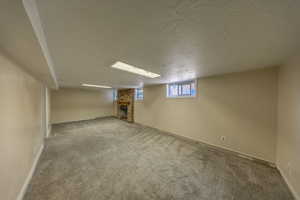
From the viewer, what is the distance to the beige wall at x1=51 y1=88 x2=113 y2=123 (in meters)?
6.20

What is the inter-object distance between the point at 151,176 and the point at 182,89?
315 cm

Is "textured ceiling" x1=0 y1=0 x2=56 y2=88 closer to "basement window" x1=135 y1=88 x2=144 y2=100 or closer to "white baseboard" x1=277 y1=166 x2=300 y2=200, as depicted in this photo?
"white baseboard" x1=277 y1=166 x2=300 y2=200

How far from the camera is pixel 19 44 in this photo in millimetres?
1007

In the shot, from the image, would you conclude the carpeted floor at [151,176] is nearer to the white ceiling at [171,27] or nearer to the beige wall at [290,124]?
the beige wall at [290,124]

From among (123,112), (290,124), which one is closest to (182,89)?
(290,124)

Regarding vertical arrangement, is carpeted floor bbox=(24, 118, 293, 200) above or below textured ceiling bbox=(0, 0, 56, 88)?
below

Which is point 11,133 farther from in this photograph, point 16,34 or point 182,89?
point 182,89

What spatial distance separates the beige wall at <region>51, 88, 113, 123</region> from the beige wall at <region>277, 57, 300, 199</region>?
8.81 meters

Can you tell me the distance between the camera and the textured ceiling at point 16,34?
1.99 feet

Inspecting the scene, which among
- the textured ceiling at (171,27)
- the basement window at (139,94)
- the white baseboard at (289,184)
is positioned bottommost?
the white baseboard at (289,184)

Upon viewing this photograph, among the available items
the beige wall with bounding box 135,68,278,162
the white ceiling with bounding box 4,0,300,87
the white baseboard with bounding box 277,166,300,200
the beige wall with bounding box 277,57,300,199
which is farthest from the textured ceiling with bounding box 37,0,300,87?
the white baseboard with bounding box 277,166,300,200

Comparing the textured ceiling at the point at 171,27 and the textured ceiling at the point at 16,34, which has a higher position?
the textured ceiling at the point at 171,27

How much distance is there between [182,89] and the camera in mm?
4090

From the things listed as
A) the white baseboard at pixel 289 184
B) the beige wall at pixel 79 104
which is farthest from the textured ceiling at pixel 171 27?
the beige wall at pixel 79 104
